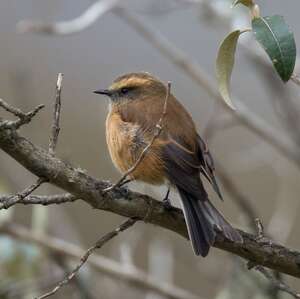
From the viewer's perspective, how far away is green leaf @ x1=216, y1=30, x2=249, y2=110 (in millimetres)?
2809

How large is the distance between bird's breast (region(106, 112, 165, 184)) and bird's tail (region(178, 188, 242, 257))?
0.25 m

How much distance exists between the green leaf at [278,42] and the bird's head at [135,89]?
62.6 inches

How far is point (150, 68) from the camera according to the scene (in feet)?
25.9

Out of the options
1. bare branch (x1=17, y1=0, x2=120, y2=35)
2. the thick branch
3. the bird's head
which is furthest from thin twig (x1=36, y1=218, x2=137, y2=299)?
bare branch (x1=17, y1=0, x2=120, y2=35)

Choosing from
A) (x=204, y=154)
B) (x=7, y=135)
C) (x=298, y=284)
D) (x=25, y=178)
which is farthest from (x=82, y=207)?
(x=7, y=135)

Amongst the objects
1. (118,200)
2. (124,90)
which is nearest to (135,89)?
(124,90)

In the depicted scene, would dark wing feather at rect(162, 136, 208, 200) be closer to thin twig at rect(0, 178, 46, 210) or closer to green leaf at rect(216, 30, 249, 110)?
green leaf at rect(216, 30, 249, 110)

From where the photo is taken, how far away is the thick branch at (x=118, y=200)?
8.05 feet

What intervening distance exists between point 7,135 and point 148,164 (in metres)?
1.24

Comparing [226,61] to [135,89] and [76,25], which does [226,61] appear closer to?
[135,89]

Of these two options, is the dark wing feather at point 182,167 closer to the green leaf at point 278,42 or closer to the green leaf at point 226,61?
the green leaf at point 226,61

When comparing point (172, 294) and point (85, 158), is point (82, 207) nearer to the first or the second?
point (85, 158)

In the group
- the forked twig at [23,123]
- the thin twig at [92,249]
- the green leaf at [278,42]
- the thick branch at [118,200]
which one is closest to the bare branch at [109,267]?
the thick branch at [118,200]

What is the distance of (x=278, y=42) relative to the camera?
8.73 feet
